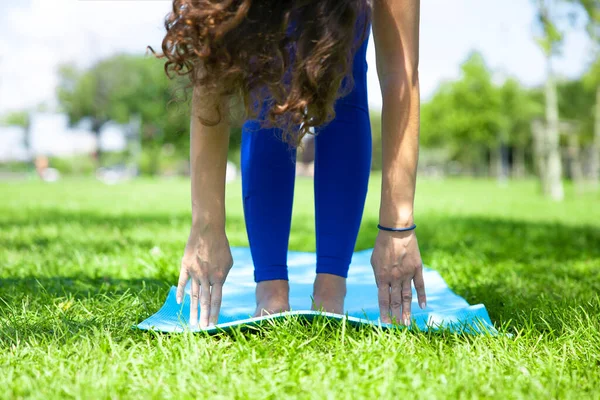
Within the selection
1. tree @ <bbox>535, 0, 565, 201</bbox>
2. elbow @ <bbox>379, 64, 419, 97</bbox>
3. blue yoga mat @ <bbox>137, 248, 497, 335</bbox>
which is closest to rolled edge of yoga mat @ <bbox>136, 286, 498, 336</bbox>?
blue yoga mat @ <bbox>137, 248, 497, 335</bbox>

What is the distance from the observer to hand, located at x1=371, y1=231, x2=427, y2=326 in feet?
4.80

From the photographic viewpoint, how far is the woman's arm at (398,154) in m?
1.47

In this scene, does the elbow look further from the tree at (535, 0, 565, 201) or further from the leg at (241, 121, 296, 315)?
the tree at (535, 0, 565, 201)

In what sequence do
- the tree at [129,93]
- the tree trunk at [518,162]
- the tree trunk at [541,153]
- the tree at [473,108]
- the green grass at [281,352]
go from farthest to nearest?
the tree at [129,93], the tree trunk at [518,162], the tree at [473,108], the tree trunk at [541,153], the green grass at [281,352]

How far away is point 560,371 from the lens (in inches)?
48.7

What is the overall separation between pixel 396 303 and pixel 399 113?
19.6 inches

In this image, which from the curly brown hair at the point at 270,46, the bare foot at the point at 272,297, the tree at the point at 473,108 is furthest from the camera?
the tree at the point at 473,108

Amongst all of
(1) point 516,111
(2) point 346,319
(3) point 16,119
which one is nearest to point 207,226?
(2) point 346,319

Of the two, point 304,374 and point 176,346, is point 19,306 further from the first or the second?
point 304,374

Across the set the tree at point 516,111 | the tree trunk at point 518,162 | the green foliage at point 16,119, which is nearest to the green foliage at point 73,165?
the green foliage at point 16,119

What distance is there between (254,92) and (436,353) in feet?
2.43

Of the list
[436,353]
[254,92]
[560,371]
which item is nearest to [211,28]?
[254,92]

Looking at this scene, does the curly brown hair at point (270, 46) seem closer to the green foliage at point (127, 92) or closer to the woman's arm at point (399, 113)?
the woman's arm at point (399, 113)

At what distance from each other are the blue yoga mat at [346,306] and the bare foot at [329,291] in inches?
2.6
